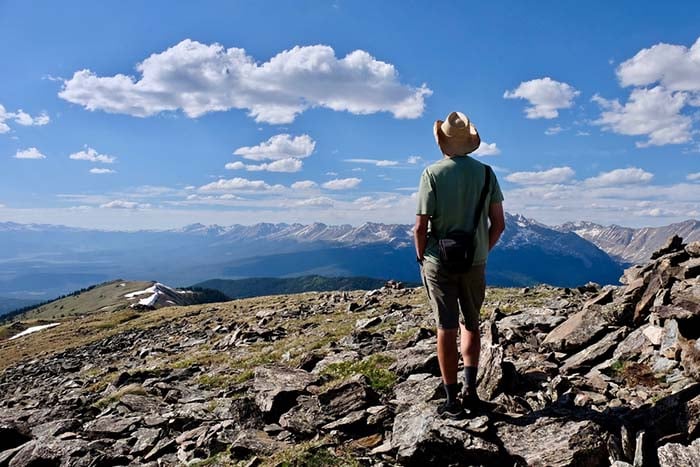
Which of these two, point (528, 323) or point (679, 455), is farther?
point (528, 323)

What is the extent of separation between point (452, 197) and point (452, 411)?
4009 mm

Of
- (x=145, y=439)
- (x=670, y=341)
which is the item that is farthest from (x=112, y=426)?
(x=670, y=341)

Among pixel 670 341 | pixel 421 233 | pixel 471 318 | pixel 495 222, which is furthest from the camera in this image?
pixel 670 341

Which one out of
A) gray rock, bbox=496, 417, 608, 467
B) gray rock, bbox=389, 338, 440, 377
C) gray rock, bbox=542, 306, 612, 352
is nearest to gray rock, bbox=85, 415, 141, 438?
gray rock, bbox=389, 338, 440, 377

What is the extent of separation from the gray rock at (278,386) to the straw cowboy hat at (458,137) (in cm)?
733

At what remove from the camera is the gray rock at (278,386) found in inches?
470

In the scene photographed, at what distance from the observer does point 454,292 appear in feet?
30.0

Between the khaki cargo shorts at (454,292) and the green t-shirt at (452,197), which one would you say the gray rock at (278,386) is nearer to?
the khaki cargo shorts at (454,292)

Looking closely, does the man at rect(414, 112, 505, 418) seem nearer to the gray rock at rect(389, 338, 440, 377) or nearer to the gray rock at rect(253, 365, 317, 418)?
the gray rock at rect(389, 338, 440, 377)

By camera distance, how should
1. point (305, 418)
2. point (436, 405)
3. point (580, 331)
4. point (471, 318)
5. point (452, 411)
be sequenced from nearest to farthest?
point (452, 411)
point (471, 318)
point (436, 405)
point (305, 418)
point (580, 331)

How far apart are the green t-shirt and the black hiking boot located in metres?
2.71

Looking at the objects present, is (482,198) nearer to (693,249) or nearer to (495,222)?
(495,222)

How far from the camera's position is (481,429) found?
8.28 meters

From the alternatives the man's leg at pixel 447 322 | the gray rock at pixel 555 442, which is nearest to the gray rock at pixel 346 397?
the man's leg at pixel 447 322
